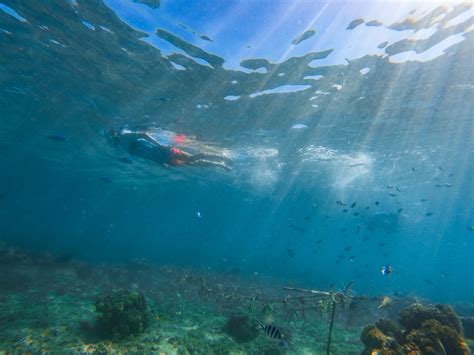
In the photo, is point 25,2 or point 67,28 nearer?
point 25,2

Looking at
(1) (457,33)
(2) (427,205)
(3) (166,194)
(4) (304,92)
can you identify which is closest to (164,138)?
(4) (304,92)

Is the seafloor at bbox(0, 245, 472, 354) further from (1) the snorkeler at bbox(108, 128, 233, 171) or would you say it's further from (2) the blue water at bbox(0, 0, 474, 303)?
(1) the snorkeler at bbox(108, 128, 233, 171)

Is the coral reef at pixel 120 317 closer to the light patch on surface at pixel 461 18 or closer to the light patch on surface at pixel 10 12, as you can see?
the light patch on surface at pixel 10 12

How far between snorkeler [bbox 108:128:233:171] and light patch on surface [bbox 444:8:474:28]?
16.6 meters

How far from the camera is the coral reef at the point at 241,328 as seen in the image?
380 inches

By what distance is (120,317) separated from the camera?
8.42m

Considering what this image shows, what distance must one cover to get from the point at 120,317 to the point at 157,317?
2.51 metres

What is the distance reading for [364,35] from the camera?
12.3m

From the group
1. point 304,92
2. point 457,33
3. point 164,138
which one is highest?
point 457,33

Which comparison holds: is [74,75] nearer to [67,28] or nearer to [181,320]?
[67,28]

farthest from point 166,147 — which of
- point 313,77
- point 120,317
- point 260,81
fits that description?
point 120,317

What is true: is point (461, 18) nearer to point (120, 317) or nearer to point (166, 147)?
point (120, 317)

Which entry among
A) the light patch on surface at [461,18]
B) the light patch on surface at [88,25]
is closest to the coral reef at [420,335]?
the light patch on surface at [461,18]

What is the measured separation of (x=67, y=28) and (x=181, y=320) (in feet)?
47.5
